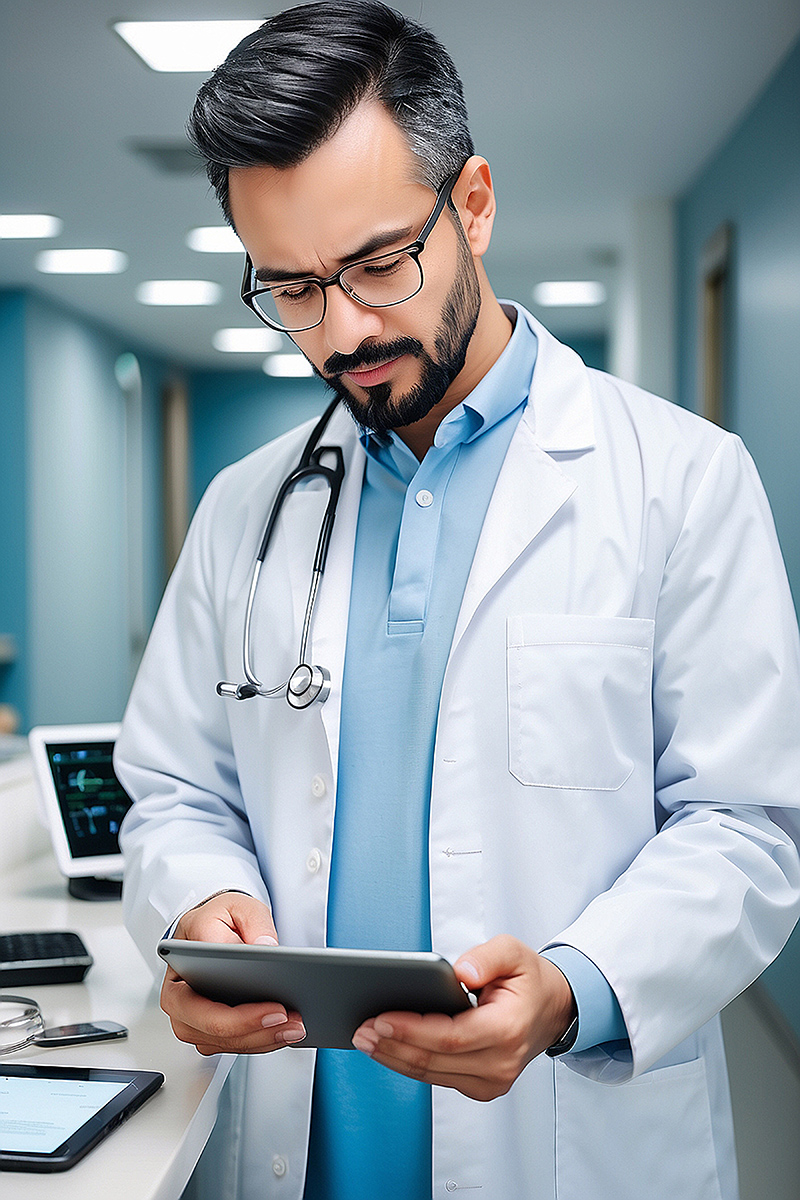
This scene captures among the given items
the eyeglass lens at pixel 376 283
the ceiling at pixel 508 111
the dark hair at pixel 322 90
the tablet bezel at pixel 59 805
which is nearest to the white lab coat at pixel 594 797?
the eyeglass lens at pixel 376 283

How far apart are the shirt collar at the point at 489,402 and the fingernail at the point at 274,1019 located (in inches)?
21.9

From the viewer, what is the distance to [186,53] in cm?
334

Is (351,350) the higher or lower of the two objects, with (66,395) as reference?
lower

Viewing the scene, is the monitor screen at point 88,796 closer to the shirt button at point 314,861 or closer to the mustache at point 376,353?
the shirt button at point 314,861

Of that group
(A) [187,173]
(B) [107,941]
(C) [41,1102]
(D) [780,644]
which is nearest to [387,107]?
(D) [780,644]

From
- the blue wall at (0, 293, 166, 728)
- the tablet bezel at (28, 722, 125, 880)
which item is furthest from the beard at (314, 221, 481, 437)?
the blue wall at (0, 293, 166, 728)

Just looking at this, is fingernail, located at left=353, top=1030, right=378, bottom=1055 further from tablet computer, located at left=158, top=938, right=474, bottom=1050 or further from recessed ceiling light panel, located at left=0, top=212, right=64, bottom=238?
recessed ceiling light panel, located at left=0, top=212, right=64, bottom=238

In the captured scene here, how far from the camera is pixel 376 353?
1.05 metres

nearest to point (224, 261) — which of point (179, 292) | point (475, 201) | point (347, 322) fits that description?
point (179, 292)

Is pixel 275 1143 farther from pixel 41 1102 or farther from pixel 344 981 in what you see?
pixel 344 981

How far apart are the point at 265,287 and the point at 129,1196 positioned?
2.52 feet

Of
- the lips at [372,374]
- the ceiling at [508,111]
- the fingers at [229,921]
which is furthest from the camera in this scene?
the ceiling at [508,111]

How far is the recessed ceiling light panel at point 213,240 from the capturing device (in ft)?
16.4

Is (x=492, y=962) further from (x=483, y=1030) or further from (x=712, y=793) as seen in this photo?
(x=712, y=793)
